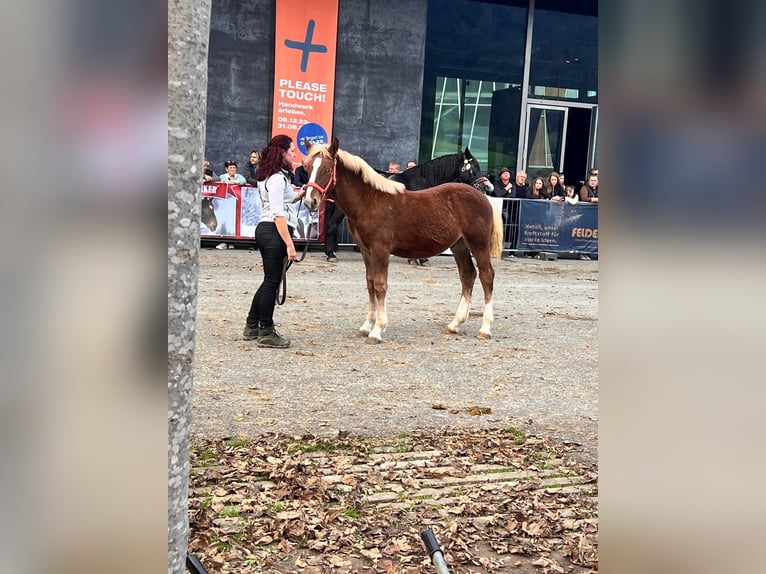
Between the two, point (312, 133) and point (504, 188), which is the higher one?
point (312, 133)

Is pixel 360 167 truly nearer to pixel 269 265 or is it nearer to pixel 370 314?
pixel 269 265

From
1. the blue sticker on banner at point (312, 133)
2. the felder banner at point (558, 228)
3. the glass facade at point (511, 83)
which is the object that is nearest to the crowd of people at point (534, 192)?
the felder banner at point (558, 228)

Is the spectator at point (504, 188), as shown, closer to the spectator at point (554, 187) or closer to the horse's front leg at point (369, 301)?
the spectator at point (554, 187)

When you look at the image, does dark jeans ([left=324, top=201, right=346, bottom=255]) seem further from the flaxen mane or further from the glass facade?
the flaxen mane

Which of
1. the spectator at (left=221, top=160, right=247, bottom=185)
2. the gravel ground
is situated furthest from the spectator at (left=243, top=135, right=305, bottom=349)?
the spectator at (left=221, top=160, right=247, bottom=185)

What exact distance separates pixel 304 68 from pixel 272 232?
12.4 metres

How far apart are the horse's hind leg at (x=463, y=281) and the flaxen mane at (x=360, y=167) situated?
128 cm

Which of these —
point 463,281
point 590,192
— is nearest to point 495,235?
point 463,281

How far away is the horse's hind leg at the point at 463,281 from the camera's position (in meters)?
9.23

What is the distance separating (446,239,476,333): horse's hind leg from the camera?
30.3ft

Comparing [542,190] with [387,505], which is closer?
[387,505]

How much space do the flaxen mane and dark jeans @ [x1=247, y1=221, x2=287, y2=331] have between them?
1041 millimetres

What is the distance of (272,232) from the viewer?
8008 mm
